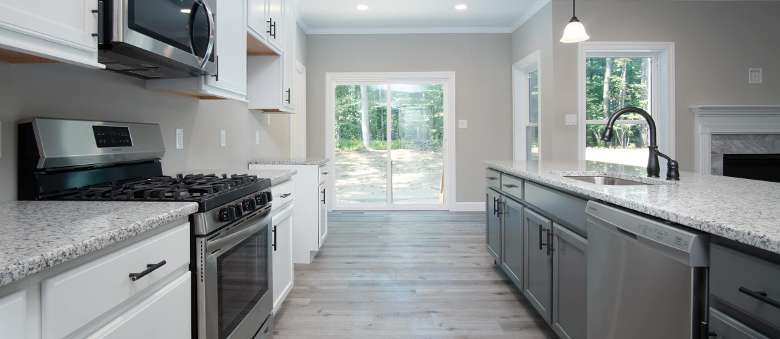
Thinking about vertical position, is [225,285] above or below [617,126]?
below

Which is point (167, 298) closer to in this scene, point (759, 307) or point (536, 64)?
point (759, 307)

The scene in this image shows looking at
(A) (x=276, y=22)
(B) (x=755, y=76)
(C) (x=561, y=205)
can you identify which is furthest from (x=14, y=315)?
(B) (x=755, y=76)

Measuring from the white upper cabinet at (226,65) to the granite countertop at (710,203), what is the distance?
1.60m

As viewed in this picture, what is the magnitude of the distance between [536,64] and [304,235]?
3.61 metres

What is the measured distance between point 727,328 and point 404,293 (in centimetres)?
218

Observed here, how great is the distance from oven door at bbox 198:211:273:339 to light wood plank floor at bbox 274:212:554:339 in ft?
1.49

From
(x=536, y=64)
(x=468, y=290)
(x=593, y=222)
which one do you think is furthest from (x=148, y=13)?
(x=536, y=64)

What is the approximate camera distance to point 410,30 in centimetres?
640

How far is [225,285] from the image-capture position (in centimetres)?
164

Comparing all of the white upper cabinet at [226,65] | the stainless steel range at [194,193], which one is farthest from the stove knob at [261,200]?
the white upper cabinet at [226,65]

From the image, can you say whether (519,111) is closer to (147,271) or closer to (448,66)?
(448,66)

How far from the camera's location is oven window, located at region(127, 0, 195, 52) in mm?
1497

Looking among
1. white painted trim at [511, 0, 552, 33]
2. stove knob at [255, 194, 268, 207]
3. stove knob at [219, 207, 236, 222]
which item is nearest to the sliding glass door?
white painted trim at [511, 0, 552, 33]

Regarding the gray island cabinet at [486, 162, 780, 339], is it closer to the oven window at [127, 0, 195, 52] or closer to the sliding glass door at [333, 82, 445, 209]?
the oven window at [127, 0, 195, 52]
